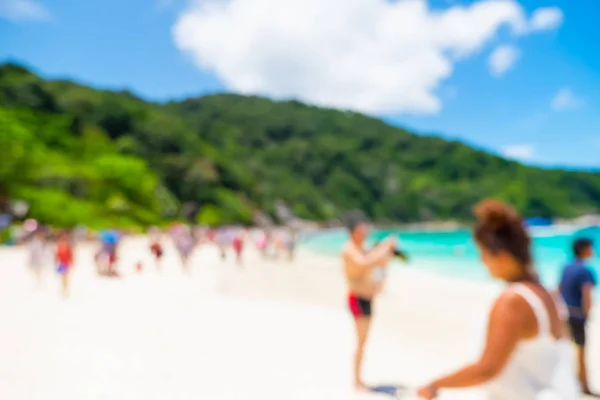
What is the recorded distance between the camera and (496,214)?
189 centimetres

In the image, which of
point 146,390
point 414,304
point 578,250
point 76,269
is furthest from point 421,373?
point 76,269

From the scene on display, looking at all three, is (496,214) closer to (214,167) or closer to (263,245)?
(263,245)

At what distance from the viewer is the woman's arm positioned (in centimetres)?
171

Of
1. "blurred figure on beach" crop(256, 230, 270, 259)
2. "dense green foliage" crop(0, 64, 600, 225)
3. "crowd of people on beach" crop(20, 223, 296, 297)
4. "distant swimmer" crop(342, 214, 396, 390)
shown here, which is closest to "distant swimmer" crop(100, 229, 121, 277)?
"crowd of people on beach" crop(20, 223, 296, 297)

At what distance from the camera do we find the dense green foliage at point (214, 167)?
53031 mm

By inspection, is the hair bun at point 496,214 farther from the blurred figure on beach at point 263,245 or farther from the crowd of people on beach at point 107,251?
the blurred figure on beach at point 263,245

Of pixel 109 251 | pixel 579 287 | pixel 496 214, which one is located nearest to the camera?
pixel 496 214

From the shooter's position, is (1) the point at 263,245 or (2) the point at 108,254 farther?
(1) the point at 263,245

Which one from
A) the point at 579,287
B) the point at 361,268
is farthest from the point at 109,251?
the point at 579,287

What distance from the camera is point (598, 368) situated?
272 inches

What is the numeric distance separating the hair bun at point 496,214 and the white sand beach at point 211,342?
3726 millimetres

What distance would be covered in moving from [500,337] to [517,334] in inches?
2.2

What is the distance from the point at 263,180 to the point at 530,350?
136194 millimetres

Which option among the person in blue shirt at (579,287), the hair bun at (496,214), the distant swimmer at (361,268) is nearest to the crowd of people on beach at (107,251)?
the distant swimmer at (361,268)
